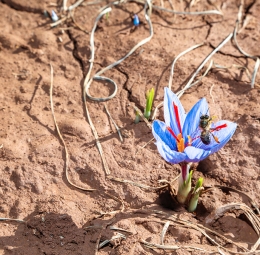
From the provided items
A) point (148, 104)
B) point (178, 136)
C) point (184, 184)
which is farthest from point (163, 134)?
point (148, 104)

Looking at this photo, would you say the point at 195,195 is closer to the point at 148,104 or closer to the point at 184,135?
the point at 184,135

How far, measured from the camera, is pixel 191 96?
315 cm

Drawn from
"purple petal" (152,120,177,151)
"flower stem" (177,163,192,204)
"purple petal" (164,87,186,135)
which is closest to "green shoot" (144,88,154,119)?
"purple petal" (164,87,186,135)

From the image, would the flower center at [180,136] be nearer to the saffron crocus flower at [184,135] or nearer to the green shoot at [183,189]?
the saffron crocus flower at [184,135]

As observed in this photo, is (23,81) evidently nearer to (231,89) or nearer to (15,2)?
(15,2)

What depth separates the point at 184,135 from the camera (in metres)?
2.44

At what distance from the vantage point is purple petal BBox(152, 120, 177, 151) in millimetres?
2361

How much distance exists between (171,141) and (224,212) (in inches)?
20.3

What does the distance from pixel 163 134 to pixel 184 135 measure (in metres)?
A: 0.13

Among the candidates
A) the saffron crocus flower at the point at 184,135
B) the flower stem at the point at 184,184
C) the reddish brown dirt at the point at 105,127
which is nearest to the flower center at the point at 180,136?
the saffron crocus flower at the point at 184,135

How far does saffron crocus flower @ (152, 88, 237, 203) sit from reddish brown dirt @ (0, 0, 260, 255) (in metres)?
0.36

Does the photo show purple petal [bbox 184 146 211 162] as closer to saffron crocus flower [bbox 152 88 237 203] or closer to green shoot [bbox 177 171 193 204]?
saffron crocus flower [bbox 152 88 237 203]

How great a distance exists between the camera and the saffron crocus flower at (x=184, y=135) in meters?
2.24

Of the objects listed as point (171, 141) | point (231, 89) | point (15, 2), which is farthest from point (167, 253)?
point (15, 2)
